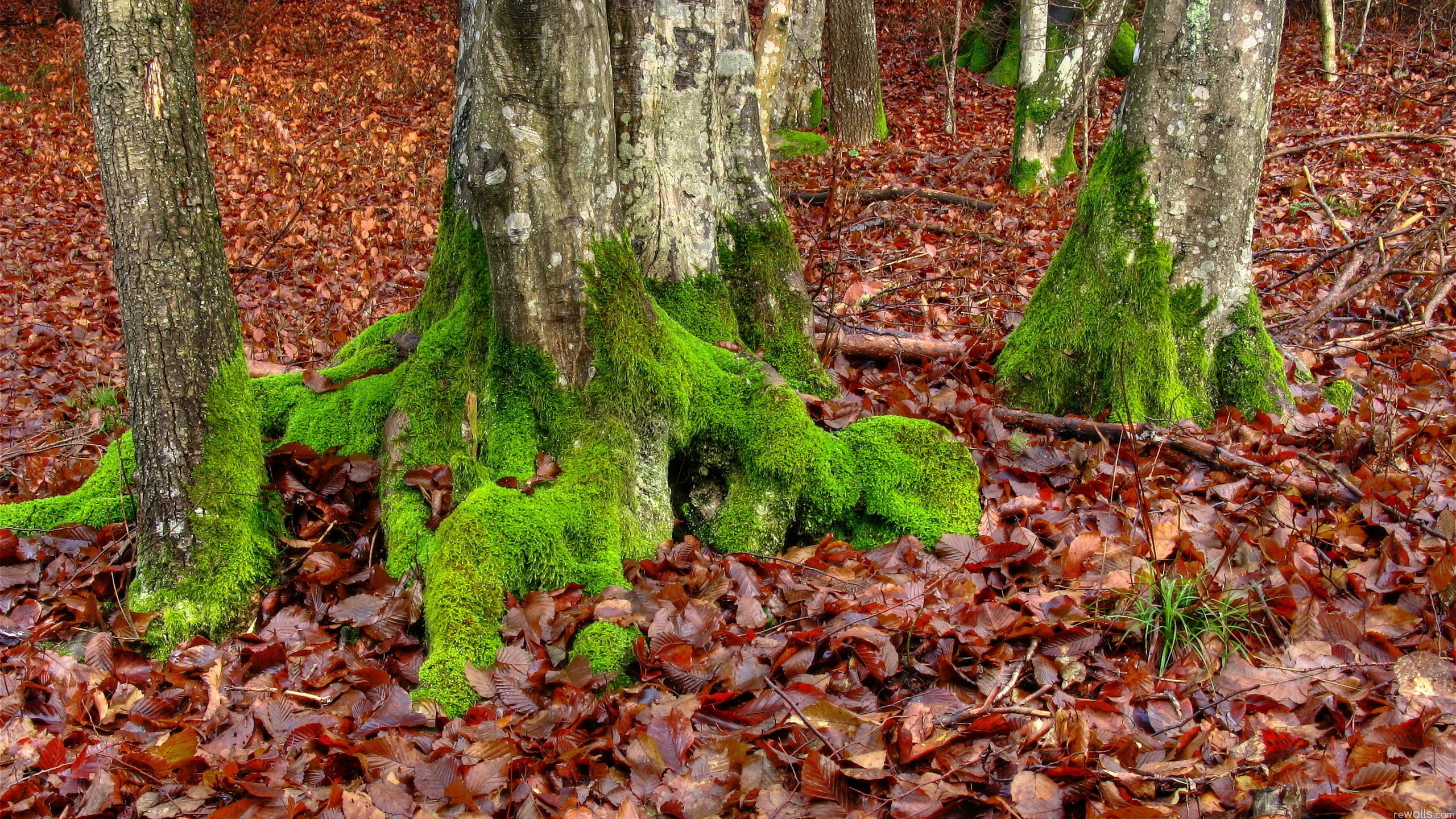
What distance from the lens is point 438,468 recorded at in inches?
151

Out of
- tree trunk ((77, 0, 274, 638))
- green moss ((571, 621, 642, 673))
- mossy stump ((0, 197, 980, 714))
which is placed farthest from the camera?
mossy stump ((0, 197, 980, 714))

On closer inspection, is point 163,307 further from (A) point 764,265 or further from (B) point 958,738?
(B) point 958,738

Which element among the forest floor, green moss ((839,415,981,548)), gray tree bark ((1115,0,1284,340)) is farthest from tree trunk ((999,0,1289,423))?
green moss ((839,415,981,548))

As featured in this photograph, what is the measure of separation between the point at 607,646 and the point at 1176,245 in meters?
3.50

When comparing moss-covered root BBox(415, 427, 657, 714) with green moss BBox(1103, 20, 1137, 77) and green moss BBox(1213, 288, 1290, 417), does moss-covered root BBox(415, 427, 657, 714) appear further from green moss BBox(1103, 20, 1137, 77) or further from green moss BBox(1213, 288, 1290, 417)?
green moss BBox(1103, 20, 1137, 77)

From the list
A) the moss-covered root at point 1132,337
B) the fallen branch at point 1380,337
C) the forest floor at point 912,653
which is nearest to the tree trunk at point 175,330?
the forest floor at point 912,653

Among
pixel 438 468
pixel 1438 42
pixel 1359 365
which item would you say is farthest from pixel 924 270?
pixel 1438 42

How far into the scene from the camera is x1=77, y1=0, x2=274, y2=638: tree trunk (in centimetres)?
323

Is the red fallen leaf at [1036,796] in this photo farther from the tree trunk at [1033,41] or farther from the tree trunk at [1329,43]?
the tree trunk at [1329,43]

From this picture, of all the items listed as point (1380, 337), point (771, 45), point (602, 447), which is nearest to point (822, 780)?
point (602, 447)

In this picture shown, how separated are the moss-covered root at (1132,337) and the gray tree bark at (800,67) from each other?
9.96m

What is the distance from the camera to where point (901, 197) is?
412 inches

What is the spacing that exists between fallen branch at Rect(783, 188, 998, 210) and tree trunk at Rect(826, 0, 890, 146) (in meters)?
3.67

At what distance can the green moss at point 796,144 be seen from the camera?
13.0 meters
